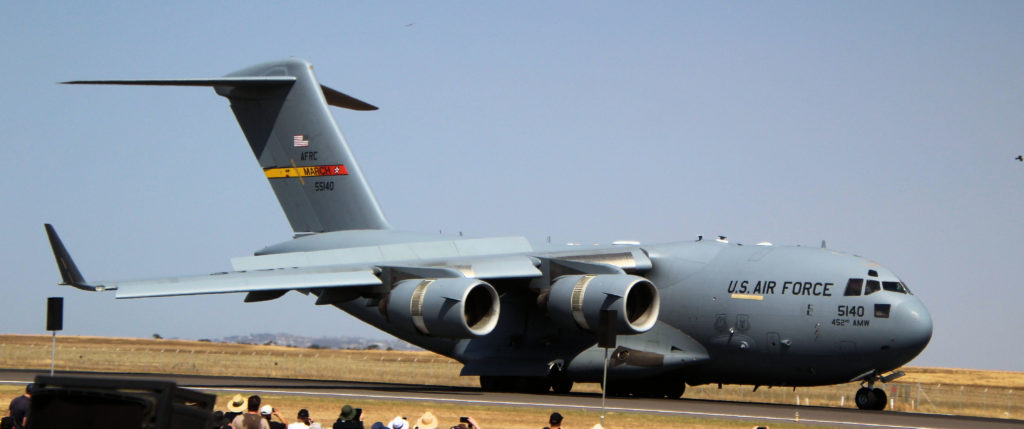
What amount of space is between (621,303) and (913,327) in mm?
5144

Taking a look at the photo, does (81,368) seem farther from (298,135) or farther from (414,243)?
(414,243)

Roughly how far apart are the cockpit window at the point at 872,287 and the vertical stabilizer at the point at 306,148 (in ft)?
37.0

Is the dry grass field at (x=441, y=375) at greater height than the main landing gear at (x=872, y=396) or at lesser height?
greater

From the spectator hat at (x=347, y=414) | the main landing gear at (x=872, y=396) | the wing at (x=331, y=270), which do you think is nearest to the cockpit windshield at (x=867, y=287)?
the main landing gear at (x=872, y=396)

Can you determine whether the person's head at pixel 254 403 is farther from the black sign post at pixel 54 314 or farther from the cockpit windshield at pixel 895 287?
the cockpit windshield at pixel 895 287

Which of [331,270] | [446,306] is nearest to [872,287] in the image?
[446,306]

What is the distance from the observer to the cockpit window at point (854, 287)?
23.3 meters

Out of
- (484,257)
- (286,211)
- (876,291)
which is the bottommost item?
(876,291)

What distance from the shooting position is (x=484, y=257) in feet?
82.7

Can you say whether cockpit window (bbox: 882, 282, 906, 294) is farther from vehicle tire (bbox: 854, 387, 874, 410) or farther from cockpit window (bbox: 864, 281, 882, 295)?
vehicle tire (bbox: 854, 387, 874, 410)

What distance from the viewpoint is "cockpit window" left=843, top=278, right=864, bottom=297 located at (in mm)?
23344

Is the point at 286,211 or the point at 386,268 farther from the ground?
the point at 286,211

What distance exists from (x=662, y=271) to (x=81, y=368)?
2122 cm

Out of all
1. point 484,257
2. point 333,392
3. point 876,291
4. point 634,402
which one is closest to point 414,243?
point 484,257
